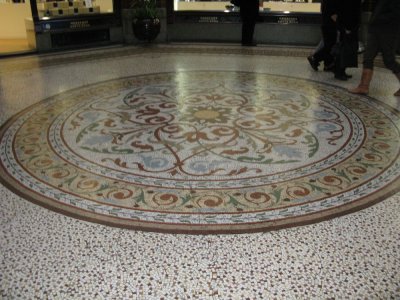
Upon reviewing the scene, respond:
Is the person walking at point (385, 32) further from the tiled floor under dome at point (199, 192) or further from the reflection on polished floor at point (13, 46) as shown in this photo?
the reflection on polished floor at point (13, 46)

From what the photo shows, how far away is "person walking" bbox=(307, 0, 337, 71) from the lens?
525 cm

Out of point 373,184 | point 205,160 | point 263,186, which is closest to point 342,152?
point 373,184

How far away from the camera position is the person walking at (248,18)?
771 centimetres

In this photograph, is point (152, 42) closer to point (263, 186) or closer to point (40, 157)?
point (40, 157)

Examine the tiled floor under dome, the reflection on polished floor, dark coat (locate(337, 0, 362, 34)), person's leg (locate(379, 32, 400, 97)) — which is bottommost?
the tiled floor under dome

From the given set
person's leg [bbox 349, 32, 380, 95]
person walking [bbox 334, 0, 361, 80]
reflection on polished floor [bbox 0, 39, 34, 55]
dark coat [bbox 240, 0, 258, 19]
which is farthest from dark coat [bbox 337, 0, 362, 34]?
reflection on polished floor [bbox 0, 39, 34, 55]

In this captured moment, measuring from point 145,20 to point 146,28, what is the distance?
0.15 metres

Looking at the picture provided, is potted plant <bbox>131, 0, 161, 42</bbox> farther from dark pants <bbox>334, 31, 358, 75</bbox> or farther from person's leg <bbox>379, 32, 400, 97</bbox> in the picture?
person's leg <bbox>379, 32, 400, 97</bbox>

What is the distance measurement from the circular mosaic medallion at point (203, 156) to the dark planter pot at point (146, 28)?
3.43 metres

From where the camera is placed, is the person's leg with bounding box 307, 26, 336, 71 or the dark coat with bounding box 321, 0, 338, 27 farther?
the person's leg with bounding box 307, 26, 336, 71

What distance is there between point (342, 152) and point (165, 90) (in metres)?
2.46

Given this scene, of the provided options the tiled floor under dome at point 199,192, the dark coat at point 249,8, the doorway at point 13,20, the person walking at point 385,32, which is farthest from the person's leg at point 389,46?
the doorway at point 13,20

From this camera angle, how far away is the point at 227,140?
350 cm

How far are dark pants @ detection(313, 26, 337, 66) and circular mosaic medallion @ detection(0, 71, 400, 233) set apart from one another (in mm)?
1039
